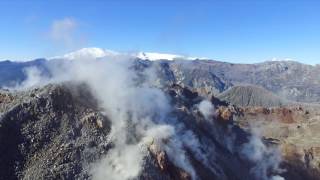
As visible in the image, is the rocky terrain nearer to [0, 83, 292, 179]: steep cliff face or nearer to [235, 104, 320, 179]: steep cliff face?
[0, 83, 292, 179]: steep cliff face

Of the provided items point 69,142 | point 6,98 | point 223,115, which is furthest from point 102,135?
point 223,115

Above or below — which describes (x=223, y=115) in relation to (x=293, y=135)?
above

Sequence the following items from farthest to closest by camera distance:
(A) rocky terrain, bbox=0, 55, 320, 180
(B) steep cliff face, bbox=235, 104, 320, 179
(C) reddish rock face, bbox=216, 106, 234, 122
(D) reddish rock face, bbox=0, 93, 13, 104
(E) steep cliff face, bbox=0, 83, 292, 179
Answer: (C) reddish rock face, bbox=216, 106, 234, 122
(B) steep cliff face, bbox=235, 104, 320, 179
(D) reddish rock face, bbox=0, 93, 13, 104
(A) rocky terrain, bbox=0, 55, 320, 180
(E) steep cliff face, bbox=0, 83, 292, 179

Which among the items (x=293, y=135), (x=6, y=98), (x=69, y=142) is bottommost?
(x=293, y=135)

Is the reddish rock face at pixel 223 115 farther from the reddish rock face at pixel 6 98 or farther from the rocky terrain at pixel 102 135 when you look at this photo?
the reddish rock face at pixel 6 98

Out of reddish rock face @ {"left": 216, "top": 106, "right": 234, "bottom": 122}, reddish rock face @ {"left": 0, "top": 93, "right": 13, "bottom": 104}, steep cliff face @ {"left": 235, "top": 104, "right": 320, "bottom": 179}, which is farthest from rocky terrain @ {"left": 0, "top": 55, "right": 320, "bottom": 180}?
steep cliff face @ {"left": 235, "top": 104, "right": 320, "bottom": 179}

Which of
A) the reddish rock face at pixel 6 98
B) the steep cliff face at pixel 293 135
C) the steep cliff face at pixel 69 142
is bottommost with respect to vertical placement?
the steep cliff face at pixel 293 135

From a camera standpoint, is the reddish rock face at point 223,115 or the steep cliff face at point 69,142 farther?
the reddish rock face at point 223,115

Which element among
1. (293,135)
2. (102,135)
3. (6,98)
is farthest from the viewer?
(293,135)

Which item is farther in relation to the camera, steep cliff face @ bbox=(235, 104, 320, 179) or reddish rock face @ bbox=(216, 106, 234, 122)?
reddish rock face @ bbox=(216, 106, 234, 122)

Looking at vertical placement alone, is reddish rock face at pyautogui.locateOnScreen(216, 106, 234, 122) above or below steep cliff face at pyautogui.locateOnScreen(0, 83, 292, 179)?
below

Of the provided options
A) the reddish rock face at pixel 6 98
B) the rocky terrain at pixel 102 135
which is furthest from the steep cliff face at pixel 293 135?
the reddish rock face at pixel 6 98

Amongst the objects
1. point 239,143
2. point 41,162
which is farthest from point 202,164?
point 239,143

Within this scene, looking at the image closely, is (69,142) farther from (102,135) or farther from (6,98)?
(6,98)
